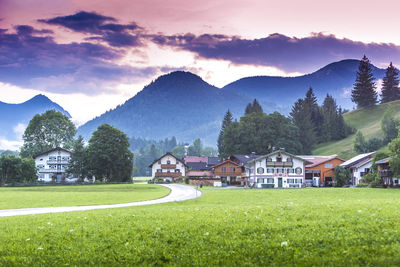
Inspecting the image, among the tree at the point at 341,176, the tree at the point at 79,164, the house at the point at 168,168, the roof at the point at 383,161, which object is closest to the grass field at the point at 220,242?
the roof at the point at 383,161

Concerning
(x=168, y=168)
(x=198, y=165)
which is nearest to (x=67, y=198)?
(x=168, y=168)

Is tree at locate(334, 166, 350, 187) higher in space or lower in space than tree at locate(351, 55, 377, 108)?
lower

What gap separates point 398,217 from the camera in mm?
12320

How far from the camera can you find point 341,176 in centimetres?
7656

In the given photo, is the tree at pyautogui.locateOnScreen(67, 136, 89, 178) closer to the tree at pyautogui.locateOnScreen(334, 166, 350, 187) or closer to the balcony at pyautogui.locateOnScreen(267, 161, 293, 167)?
the balcony at pyautogui.locateOnScreen(267, 161, 293, 167)

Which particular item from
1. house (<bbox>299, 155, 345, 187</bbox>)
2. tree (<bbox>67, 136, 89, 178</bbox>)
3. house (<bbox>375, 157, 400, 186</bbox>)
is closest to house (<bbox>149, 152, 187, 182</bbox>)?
tree (<bbox>67, 136, 89, 178</bbox>)

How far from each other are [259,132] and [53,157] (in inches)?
2569

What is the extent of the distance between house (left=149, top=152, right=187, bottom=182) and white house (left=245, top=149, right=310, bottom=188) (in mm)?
35215

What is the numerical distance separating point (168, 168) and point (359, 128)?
84.3 metres

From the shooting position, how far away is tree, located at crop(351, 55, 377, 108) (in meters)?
157

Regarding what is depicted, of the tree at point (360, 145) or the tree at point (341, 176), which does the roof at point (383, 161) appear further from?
the tree at point (360, 145)

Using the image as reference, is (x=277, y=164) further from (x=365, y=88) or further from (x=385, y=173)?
(x=365, y=88)

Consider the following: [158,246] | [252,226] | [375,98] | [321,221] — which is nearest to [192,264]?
[158,246]

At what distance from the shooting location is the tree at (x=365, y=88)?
157375 millimetres
